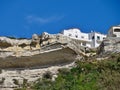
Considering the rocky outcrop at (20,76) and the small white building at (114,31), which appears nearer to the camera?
the rocky outcrop at (20,76)

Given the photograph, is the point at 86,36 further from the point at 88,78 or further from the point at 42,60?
the point at 88,78

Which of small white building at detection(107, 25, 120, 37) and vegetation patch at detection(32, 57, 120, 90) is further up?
small white building at detection(107, 25, 120, 37)

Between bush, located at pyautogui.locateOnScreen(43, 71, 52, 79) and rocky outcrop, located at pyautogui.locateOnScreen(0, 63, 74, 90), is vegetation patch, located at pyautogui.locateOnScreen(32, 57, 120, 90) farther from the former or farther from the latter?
rocky outcrop, located at pyautogui.locateOnScreen(0, 63, 74, 90)

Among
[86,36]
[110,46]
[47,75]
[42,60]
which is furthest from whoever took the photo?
[86,36]

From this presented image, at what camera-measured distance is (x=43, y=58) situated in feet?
171

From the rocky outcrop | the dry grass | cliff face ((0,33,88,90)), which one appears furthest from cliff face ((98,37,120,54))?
the rocky outcrop

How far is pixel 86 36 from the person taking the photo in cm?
8006

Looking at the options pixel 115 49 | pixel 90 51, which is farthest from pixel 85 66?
pixel 90 51

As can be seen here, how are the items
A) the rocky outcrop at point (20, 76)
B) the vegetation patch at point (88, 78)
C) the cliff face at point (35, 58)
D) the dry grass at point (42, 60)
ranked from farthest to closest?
1. the dry grass at point (42, 60)
2. the cliff face at point (35, 58)
3. the rocky outcrop at point (20, 76)
4. the vegetation patch at point (88, 78)

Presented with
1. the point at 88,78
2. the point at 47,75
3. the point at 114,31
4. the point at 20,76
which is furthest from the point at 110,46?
the point at 114,31

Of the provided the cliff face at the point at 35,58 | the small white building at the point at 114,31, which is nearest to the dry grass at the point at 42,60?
the cliff face at the point at 35,58

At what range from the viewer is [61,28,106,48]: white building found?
77.7 metres

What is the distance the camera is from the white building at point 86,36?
77688 millimetres

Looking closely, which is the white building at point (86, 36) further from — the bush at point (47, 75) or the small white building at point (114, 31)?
the bush at point (47, 75)
